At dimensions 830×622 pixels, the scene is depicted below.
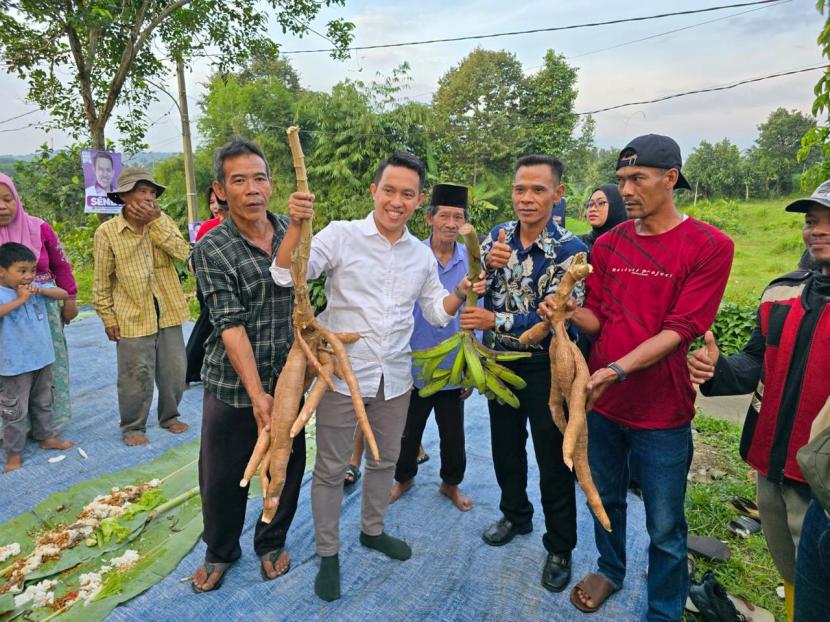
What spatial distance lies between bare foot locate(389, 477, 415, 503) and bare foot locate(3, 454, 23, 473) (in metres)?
2.62

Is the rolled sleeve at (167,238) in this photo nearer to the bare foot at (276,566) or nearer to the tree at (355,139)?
the bare foot at (276,566)

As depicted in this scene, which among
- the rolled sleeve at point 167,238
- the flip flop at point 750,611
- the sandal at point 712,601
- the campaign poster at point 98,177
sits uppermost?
the campaign poster at point 98,177

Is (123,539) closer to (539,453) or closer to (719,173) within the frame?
(539,453)

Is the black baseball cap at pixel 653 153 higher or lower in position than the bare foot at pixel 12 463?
higher

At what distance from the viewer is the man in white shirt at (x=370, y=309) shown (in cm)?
214

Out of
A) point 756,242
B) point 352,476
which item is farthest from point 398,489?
point 756,242

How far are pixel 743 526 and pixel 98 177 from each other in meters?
7.40

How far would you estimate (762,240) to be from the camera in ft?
57.1

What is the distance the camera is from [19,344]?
3.34m

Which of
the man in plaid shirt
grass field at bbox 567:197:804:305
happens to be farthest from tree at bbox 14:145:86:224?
grass field at bbox 567:197:804:305

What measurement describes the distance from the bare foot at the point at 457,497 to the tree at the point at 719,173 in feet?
114

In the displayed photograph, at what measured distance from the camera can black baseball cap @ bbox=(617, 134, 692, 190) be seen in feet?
5.94

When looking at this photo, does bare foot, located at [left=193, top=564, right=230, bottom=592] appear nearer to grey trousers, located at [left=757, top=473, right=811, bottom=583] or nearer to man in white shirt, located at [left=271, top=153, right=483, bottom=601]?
man in white shirt, located at [left=271, top=153, right=483, bottom=601]

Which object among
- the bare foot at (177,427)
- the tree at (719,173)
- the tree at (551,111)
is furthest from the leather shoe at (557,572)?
the tree at (719,173)
